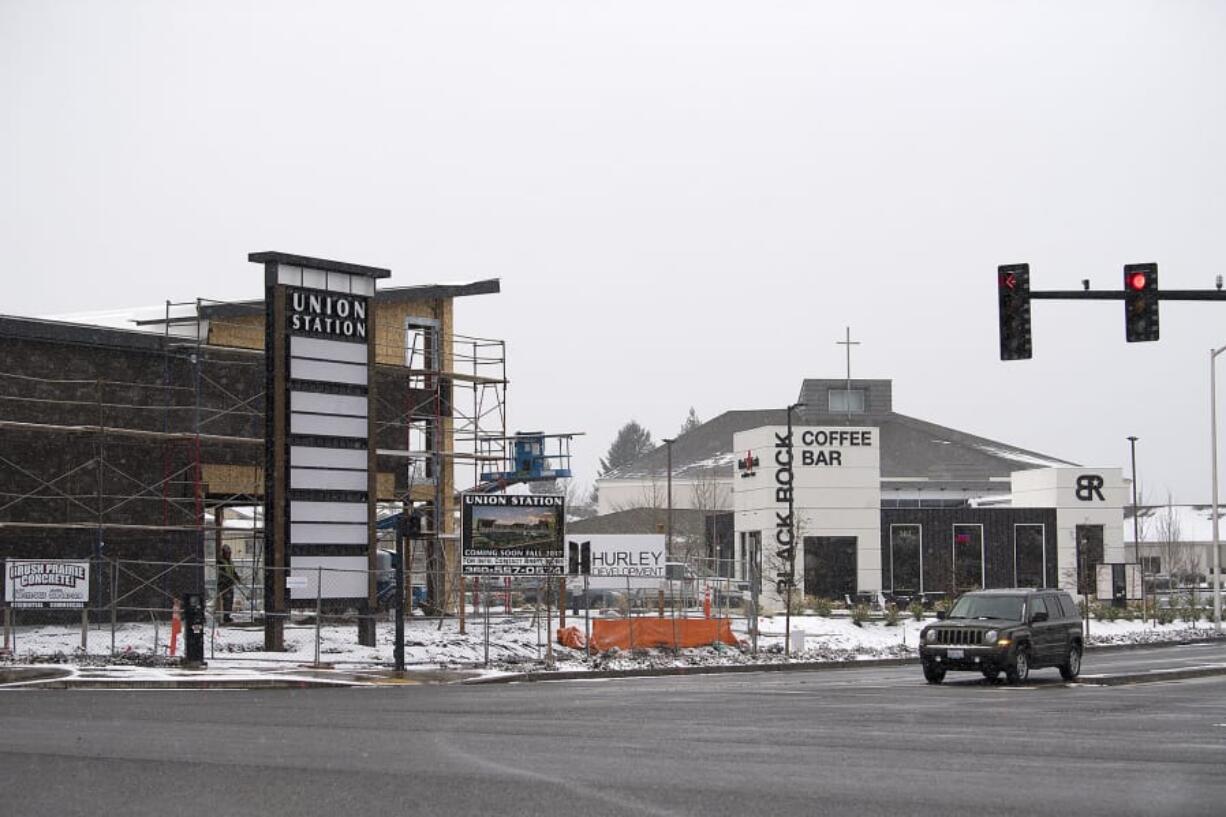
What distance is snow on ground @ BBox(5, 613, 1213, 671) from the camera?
106ft

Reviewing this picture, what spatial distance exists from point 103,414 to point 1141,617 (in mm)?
38393

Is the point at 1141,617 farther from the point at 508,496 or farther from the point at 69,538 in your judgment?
the point at 69,538

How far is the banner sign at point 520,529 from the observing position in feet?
121

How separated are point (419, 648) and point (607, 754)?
20943 millimetres

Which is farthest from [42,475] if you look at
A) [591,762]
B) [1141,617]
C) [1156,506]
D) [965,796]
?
[1156,506]

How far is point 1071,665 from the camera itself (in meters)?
30.7

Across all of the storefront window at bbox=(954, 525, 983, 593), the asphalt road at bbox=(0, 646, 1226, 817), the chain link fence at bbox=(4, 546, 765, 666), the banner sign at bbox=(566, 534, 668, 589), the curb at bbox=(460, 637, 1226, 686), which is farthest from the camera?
the storefront window at bbox=(954, 525, 983, 593)

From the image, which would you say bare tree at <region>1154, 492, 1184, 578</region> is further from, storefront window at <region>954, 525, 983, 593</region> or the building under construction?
the building under construction

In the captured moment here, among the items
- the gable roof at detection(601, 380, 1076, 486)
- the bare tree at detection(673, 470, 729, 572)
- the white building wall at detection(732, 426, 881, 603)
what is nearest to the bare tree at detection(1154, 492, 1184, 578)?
the gable roof at detection(601, 380, 1076, 486)

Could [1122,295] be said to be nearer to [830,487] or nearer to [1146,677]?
[1146,677]

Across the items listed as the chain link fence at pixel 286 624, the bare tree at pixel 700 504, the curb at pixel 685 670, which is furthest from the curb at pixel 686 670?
the bare tree at pixel 700 504

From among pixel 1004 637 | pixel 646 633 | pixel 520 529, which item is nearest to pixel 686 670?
pixel 646 633

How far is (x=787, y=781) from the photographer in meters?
13.4

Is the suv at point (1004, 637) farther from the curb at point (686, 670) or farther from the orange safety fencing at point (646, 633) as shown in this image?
the orange safety fencing at point (646, 633)
